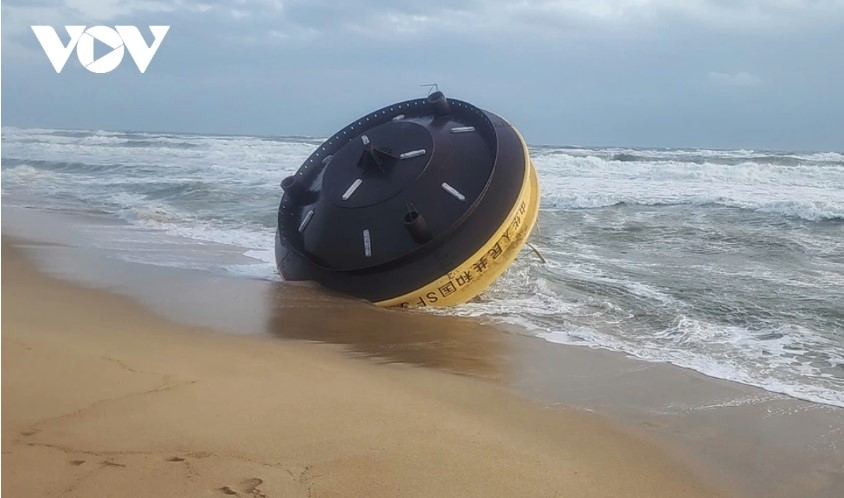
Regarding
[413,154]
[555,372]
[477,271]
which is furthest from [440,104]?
[555,372]

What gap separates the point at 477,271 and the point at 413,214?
32.8 inches

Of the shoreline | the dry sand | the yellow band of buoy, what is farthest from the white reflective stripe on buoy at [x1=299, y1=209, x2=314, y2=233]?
the dry sand

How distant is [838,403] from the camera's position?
514 centimetres

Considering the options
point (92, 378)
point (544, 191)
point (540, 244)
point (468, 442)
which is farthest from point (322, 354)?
point (544, 191)

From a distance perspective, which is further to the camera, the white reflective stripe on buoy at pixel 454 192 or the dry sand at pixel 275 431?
the white reflective stripe on buoy at pixel 454 192

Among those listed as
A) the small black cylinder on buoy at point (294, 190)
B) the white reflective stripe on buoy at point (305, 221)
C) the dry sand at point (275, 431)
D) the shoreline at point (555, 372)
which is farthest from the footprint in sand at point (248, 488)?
the small black cylinder on buoy at point (294, 190)

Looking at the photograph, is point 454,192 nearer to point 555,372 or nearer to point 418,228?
point 418,228

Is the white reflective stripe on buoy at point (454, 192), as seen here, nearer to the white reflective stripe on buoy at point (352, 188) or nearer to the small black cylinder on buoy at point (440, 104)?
the white reflective stripe on buoy at point (352, 188)

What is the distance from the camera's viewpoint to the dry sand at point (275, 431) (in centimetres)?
328

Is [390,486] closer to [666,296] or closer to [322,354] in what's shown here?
[322,354]

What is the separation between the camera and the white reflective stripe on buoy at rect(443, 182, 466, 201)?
737 cm

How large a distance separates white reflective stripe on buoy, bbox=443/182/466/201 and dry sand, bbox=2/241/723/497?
7.52 feet

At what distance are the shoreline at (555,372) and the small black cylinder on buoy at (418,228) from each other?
2.50 feet

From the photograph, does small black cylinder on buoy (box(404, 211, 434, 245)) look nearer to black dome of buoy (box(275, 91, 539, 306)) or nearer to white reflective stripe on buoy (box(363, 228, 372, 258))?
black dome of buoy (box(275, 91, 539, 306))
